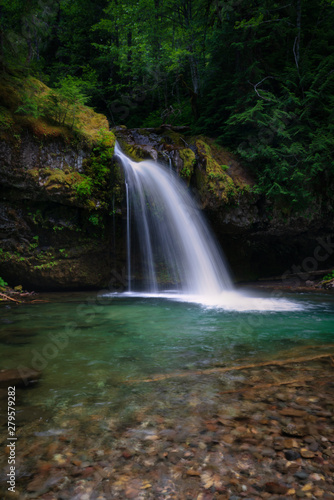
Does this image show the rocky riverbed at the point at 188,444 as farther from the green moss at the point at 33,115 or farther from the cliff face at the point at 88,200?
the green moss at the point at 33,115

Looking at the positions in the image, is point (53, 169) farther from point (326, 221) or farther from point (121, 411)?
point (326, 221)

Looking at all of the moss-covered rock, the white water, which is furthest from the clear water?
the moss-covered rock

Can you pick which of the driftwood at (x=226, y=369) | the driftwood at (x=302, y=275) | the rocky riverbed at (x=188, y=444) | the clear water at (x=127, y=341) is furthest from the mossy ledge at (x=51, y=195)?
the rocky riverbed at (x=188, y=444)

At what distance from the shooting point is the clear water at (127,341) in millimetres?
3129

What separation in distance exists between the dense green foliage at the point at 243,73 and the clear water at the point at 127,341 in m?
6.02

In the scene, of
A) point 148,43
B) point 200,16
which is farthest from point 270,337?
point 148,43

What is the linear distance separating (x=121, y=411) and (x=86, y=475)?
740mm

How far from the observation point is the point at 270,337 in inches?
190

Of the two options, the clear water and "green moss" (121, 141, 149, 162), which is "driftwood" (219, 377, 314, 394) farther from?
"green moss" (121, 141, 149, 162)

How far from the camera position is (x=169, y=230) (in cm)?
1077

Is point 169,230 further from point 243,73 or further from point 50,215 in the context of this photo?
point 243,73

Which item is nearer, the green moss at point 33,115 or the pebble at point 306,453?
the pebble at point 306,453

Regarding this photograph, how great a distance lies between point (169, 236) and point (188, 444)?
8.91m

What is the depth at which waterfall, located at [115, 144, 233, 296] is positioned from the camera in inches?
409
